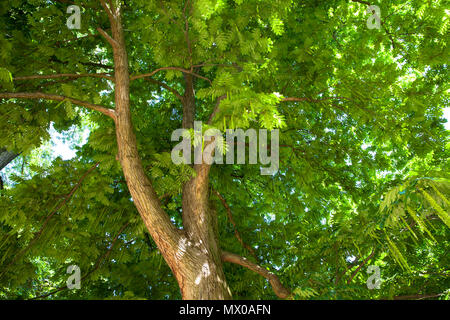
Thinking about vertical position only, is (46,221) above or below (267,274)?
above

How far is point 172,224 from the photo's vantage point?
293cm

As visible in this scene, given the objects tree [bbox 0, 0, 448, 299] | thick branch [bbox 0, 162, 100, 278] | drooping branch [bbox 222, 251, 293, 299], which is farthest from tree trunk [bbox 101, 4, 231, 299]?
thick branch [bbox 0, 162, 100, 278]

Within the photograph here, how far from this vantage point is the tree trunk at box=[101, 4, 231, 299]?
2723 mm

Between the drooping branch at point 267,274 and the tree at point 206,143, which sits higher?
the tree at point 206,143

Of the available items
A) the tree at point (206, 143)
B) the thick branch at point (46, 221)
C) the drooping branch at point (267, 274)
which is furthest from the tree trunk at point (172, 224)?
the thick branch at point (46, 221)

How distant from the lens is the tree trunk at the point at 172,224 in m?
2.72

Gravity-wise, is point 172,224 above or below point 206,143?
below

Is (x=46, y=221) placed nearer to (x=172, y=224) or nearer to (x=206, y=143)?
(x=172, y=224)

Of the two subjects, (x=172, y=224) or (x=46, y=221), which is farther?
(x=46, y=221)

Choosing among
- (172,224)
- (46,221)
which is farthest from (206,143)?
(46,221)

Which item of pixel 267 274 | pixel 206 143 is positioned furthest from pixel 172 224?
pixel 267 274

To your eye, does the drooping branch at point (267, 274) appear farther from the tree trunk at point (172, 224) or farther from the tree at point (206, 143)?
the tree trunk at point (172, 224)

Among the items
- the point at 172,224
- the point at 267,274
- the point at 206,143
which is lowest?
the point at 267,274

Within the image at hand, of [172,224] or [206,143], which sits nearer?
[172,224]
